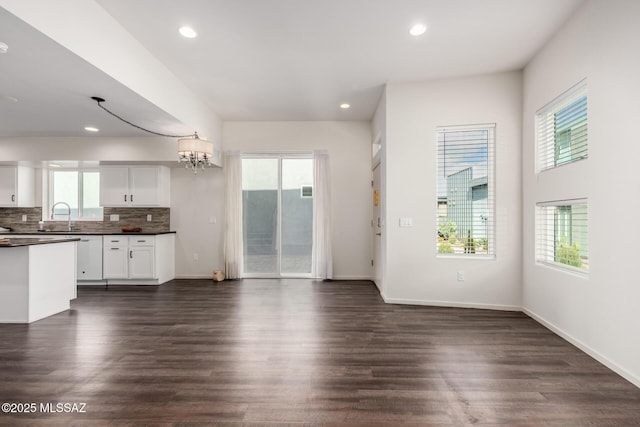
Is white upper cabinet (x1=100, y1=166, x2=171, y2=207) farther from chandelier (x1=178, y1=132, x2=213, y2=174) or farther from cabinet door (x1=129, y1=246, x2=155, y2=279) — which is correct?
chandelier (x1=178, y1=132, x2=213, y2=174)

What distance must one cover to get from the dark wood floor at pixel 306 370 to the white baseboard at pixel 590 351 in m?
0.06

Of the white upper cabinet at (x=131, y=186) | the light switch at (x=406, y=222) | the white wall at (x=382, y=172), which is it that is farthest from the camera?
the white upper cabinet at (x=131, y=186)

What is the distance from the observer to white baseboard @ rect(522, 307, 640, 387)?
7.90 ft

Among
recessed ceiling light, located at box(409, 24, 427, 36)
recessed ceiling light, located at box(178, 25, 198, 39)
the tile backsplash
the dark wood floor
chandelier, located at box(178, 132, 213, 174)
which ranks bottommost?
the dark wood floor

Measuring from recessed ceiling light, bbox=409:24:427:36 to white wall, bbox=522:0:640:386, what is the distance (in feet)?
4.46

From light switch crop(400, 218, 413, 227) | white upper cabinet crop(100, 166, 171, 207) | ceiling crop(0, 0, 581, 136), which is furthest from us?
white upper cabinet crop(100, 166, 171, 207)

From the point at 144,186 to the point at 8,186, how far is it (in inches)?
101

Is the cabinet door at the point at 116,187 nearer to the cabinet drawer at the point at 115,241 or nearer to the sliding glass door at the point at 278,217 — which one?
the cabinet drawer at the point at 115,241

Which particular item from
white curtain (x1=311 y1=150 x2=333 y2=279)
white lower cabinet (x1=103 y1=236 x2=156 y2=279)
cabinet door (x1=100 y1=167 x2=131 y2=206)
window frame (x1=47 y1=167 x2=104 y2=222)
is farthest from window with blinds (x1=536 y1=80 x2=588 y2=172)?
window frame (x1=47 y1=167 x2=104 y2=222)

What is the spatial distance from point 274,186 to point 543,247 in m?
4.43

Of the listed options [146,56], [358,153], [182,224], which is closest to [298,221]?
[358,153]

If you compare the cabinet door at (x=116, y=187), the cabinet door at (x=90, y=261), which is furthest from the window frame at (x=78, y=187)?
the cabinet door at (x=90, y=261)

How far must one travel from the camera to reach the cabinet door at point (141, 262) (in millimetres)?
5770

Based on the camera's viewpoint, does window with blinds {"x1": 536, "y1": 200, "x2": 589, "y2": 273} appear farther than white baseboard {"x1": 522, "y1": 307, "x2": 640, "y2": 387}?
Yes
